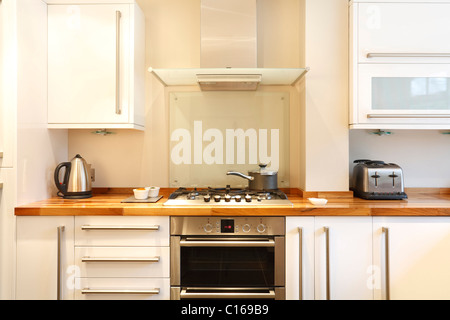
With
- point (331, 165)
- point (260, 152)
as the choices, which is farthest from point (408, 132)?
point (260, 152)

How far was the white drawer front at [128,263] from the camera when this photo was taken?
189cm

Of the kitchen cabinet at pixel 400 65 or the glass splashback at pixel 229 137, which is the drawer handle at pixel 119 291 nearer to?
the glass splashback at pixel 229 137

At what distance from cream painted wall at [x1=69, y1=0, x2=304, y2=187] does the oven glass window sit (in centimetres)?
77

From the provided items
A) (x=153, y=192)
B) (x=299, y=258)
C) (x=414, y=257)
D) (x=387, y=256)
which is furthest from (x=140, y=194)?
(x=414, y=257)

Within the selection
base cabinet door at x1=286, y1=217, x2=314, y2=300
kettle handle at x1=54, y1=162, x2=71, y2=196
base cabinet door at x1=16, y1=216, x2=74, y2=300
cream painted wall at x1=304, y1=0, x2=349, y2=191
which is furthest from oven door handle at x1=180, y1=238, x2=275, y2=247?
kettle handle at x1=54, y1=162, x2=71, y2=196

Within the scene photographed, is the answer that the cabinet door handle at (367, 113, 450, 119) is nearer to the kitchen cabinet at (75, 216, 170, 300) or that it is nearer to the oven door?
the oven door

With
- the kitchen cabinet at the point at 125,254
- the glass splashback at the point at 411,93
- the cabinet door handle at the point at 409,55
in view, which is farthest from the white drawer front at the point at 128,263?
the cabinet door handle at the point at 409,55

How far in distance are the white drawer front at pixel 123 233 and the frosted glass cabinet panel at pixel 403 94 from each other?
4.57 feet

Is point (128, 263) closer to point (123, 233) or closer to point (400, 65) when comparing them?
point (123, 233)

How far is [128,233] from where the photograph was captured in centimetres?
189

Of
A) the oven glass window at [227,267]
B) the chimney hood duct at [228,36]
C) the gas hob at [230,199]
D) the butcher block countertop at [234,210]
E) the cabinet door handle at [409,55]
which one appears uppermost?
the chimney hood duct at [228,36]

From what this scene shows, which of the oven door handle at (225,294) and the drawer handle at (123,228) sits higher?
the drawer handle at (123,228)

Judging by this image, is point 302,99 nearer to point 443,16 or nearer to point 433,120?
point 433,120

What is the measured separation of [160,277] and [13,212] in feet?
2.96
